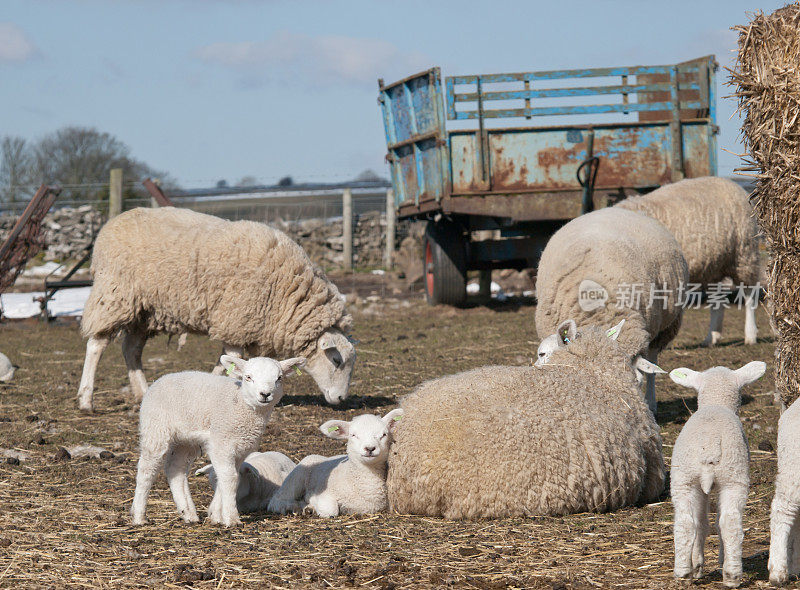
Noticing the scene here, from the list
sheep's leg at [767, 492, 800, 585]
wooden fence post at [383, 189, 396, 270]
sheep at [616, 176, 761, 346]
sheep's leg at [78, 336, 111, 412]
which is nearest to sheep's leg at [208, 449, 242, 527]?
sheep's leg at [767, 492, 800, 585]

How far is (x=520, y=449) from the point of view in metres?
4.50

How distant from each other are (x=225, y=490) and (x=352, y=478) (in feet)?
2.24

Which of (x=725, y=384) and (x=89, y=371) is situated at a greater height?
(x=725, y=384)

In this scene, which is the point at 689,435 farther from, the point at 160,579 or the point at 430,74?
the point at 430,74

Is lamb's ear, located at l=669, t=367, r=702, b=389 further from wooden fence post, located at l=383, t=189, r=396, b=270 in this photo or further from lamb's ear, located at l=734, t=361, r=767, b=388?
wooden fence post, located at l=383, t=189, r=396, b=270

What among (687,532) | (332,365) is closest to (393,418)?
(687,532)

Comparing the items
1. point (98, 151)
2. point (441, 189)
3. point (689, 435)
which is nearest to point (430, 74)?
point (441, 189)

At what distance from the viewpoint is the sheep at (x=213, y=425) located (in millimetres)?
4590

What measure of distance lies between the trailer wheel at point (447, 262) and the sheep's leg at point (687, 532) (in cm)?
1049

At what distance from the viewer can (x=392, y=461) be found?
482cm

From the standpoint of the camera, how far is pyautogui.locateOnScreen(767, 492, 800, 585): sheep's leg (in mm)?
3318

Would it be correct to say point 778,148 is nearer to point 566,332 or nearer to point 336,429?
point 566,332

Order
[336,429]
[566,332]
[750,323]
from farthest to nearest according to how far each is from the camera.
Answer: [750,323] < [566,332] < [336,429]

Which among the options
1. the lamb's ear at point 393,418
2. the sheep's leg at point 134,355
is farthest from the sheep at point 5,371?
the lamb's ear at point 393,418
